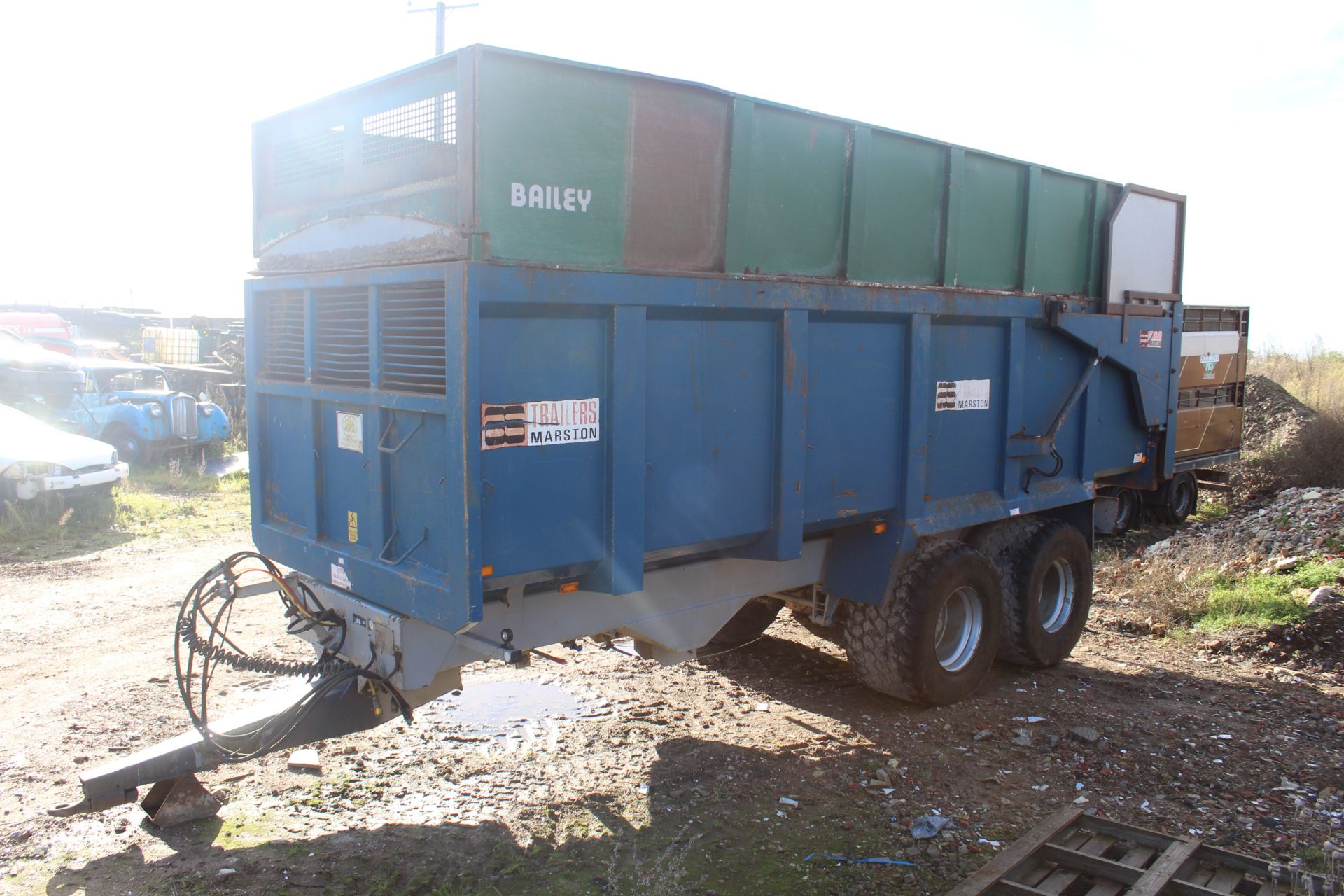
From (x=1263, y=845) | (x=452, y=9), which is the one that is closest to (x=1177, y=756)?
(x=1263, y=845)

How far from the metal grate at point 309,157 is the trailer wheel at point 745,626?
3.50 metres

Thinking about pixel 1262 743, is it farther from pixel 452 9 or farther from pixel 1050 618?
pixel 452 9

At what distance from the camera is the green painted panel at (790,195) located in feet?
14.8

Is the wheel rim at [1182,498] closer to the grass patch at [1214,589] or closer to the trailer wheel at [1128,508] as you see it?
the trailer wheel at [1128,508]

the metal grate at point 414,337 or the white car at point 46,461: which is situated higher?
the metal grate at point 414,337

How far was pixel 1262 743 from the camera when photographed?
5.26 meters

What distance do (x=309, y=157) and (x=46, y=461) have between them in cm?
700

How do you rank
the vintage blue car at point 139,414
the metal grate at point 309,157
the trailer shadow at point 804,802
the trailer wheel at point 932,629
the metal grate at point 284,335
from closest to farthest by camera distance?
1. the trailer shadow at point 804,802
2. the metal grate at point 309,157
3. the metal grate at point 284,335
4. the trailer wheel at point 932,629
5. the vintage blue car at point 139,414

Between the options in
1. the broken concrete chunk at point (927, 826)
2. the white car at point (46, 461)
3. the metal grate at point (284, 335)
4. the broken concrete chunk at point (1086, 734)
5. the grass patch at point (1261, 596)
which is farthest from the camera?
the white car at point (46, 461)

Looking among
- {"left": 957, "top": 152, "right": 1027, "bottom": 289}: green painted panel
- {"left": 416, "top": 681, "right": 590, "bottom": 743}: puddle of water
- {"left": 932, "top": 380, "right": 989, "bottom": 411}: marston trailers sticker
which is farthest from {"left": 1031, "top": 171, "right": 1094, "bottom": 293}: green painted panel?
{"left": 416, "top": 681, "right": 590, "bottom": 743}: puddle of water

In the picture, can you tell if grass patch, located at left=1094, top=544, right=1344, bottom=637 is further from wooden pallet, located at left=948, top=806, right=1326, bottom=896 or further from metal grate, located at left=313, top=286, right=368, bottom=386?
metal grate, located at left=313, top=286, right=368, bottom=386

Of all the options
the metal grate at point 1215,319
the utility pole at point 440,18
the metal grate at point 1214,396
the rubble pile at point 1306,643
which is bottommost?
the rubble pile at point 1306,643

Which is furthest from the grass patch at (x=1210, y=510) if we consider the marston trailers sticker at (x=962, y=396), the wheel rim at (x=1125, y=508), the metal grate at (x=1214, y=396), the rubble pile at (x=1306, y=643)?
the marston trailers sticker at (x=962, y=396)

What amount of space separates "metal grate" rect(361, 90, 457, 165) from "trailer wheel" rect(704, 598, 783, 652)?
11.4ft
